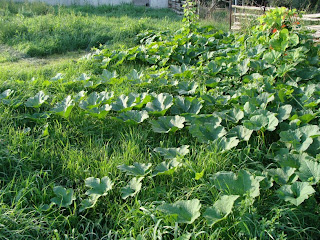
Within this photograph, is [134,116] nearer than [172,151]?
No

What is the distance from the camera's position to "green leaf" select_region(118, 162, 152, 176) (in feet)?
7.25

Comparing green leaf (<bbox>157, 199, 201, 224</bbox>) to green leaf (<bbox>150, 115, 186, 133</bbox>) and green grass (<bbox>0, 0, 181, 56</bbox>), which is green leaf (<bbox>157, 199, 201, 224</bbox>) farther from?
green grass (<bbox>0, 0, 181, 56</bbox>)

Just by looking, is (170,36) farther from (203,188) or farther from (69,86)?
(203,188)

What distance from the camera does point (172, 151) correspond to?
2.41m

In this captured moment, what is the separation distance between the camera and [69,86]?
388 centimetres

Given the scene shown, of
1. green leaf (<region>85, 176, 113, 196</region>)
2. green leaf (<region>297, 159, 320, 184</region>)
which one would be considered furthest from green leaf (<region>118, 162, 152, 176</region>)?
green leaf (<region>297, 159, 320, 184</region>)

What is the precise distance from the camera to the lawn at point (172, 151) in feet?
6.06

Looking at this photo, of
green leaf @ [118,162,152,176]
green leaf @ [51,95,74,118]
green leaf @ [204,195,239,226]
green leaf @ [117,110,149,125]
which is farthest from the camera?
green leaf @ [51,95,74,118]

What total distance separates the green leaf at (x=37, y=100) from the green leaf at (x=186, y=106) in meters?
1.31

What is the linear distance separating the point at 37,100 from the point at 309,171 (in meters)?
2.59

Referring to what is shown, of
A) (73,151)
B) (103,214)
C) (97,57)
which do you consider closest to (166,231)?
(103,214)

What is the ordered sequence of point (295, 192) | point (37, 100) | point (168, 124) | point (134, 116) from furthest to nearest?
point (37, 100), point (134, 116), point (168, 124), point (295, 192)

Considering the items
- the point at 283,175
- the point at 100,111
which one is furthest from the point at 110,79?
the point at 283,175

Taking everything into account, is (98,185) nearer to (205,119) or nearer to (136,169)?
(136,169)
